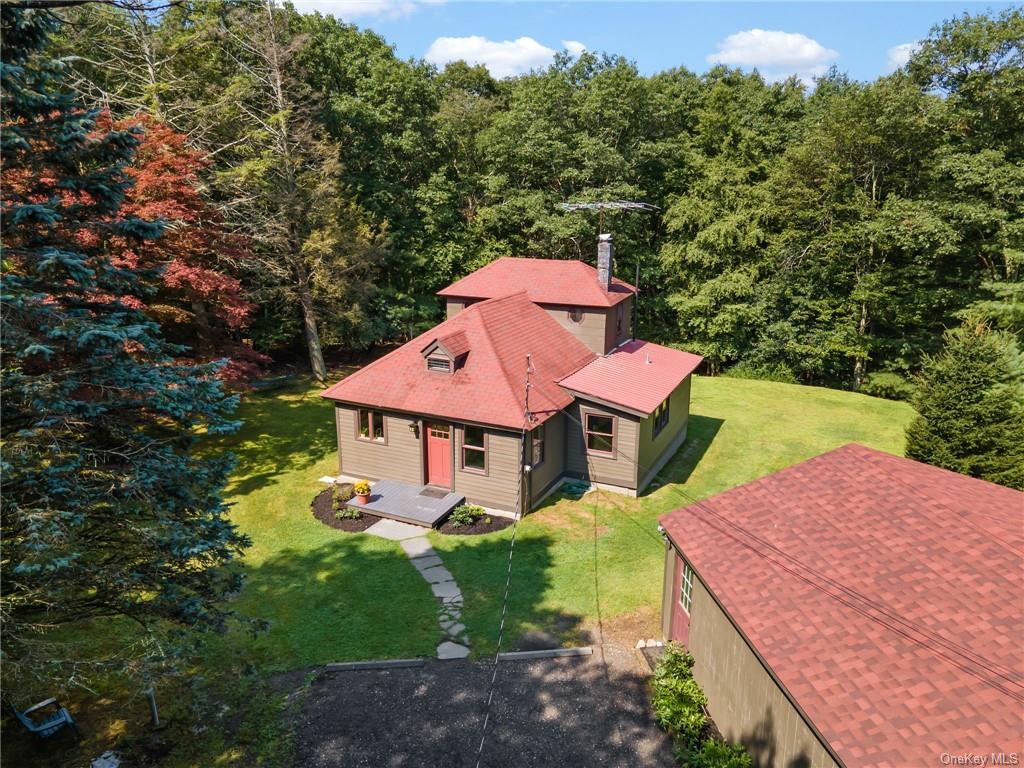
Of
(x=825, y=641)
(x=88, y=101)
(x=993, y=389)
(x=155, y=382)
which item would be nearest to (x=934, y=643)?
(x=825, y=641)

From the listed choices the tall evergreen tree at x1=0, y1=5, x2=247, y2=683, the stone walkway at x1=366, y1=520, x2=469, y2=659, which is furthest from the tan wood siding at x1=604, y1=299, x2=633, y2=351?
the tall evergreen tree at x1=0, y1=5, x2=247, y2=683

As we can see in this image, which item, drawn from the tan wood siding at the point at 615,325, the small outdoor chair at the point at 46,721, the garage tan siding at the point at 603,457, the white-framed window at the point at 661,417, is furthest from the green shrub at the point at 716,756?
the tan wood siding at the point at 615,325

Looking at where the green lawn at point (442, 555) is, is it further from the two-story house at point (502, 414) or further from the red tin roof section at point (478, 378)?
the red tin roof section at point (478, 378)

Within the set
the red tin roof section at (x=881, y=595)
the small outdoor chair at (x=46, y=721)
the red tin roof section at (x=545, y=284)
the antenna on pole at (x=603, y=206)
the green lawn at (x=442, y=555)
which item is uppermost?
the antenna on pole at (x=603, y=206)

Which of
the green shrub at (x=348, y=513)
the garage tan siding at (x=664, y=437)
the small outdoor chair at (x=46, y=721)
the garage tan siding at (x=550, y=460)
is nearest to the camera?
the small outdoor chair at (x=46, y=721)

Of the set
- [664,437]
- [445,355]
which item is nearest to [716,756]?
[445,355]

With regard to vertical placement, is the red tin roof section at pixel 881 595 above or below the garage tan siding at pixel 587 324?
below
